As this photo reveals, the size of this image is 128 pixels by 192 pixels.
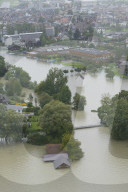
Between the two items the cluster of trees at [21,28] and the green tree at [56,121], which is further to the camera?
the cluster of trees at [21,28]

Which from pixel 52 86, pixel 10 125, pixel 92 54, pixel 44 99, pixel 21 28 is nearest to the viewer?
pixel 10 125

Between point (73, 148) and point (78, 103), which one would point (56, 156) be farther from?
point (78, 103)

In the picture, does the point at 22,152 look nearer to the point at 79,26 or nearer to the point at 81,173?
the point at 81,173

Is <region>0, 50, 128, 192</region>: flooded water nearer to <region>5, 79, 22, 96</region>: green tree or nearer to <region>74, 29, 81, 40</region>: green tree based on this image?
<region>5, 79, 22, 96</region>: green tree

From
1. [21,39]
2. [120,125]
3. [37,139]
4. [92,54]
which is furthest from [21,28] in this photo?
[120,125]

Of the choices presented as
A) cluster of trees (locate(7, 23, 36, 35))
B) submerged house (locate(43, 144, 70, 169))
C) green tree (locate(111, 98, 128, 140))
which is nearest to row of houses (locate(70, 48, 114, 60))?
cluster of trees (locate(7, 23, 36, 35))

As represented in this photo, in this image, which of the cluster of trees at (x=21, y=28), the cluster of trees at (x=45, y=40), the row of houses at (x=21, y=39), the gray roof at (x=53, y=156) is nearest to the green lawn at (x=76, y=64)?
the cluster of trees at (x=45, y=40)

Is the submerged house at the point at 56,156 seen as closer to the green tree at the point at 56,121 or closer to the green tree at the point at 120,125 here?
the green tree at the point at 56,121
